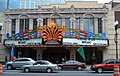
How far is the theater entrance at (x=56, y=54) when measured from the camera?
46.2 metres

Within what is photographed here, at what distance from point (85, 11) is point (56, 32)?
7.21 m

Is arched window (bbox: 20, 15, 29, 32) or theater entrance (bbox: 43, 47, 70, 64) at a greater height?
arched window (bbox: 20, 15, 29, 32)

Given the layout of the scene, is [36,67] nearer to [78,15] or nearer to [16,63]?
[16,63]

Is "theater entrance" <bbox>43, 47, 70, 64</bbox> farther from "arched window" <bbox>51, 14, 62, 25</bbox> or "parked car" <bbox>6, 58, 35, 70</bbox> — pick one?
"parked car" <bbox>6, 58, 35, 70</bbox>

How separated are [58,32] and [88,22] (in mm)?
6790

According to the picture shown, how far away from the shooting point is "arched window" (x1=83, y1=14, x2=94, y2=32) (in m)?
44.4

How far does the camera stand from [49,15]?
44.7 metres

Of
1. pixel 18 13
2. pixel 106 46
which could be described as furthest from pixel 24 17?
pixel 106 46

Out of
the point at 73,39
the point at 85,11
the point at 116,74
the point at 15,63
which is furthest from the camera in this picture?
the point at 85,11

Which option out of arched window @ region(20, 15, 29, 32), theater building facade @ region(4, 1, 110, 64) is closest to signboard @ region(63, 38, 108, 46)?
theater building facade @ region(4, 1, 110, 64)

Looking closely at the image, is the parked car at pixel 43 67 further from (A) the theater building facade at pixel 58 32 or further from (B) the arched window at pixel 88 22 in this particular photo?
(B) the arched window at pixel 88 22

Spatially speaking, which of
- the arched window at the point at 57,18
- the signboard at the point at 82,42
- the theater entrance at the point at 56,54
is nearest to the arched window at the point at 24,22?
the arched window at the point at 57,18

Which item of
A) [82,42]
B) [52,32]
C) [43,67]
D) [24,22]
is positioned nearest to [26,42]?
[52,32]

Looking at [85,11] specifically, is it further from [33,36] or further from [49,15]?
[33,36]
